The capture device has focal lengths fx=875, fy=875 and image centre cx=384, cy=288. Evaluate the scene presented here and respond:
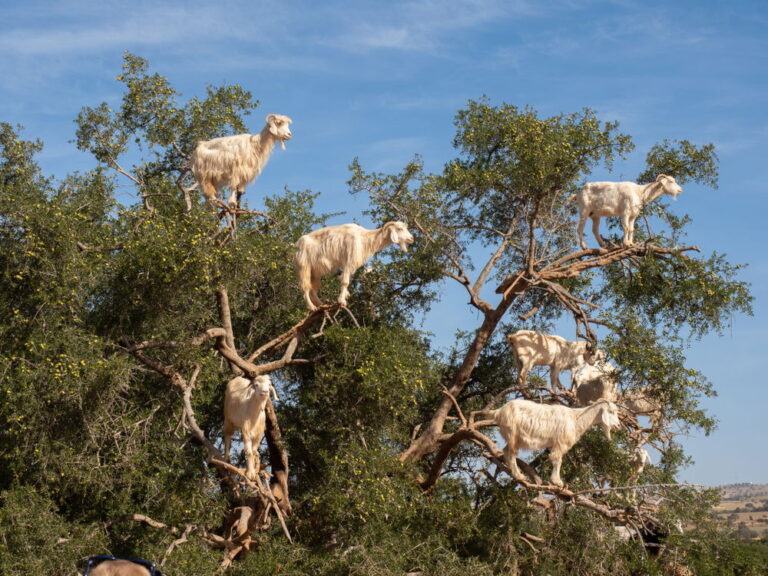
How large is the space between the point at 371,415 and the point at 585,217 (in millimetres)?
4710

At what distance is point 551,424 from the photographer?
1180cm

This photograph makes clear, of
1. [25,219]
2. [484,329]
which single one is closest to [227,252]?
[25,219]

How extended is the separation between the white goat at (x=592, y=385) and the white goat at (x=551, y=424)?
1666mm

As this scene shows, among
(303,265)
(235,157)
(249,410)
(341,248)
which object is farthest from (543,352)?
(235,157)

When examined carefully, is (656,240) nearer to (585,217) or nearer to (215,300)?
(585,217)

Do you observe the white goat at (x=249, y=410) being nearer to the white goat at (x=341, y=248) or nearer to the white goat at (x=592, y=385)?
the white goat at (x=341, y=248)

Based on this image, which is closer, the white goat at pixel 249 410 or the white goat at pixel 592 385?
the white goat at pixel 249 410

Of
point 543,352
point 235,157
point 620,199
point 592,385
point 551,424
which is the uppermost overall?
point 620,199

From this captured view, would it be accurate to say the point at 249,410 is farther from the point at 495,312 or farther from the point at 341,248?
the point at 495,312

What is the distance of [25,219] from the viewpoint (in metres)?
10.9

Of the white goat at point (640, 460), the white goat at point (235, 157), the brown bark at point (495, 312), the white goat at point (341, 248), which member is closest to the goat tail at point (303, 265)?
the white goat at point (341, 248)

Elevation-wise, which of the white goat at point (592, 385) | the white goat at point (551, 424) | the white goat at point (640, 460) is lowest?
the white goat at point (640, 460)

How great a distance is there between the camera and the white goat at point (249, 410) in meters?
10.9

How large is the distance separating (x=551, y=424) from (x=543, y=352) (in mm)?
2242
